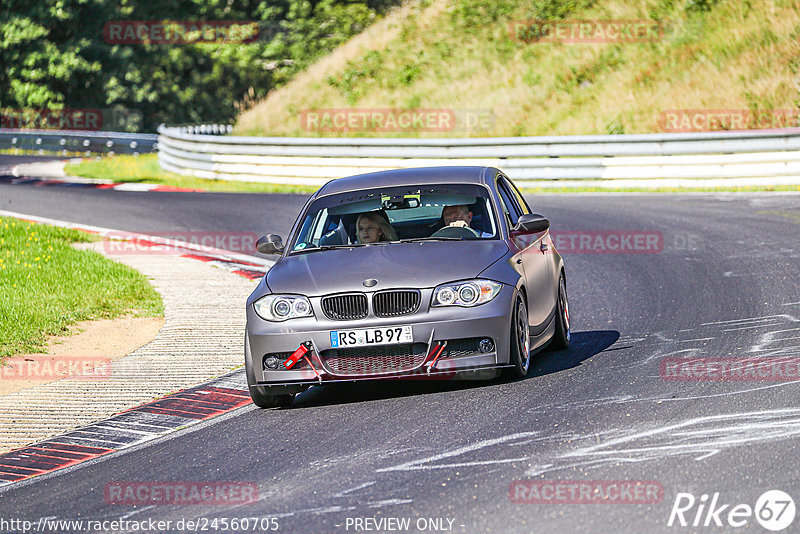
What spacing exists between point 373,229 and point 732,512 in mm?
4598

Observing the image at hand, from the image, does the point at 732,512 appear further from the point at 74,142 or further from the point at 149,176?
the point at 74,142

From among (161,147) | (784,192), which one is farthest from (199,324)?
(161,147)

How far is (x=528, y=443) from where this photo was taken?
6.81 m

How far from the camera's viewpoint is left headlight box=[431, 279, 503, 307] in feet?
26.9

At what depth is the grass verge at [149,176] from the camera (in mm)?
28283

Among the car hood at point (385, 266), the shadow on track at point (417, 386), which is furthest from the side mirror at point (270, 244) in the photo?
the shadow on track at point (417, 386)

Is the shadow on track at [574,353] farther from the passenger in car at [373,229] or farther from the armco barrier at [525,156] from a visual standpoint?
the armco barrier at [525,156]

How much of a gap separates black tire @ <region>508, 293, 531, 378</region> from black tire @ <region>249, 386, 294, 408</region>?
1.58 meters

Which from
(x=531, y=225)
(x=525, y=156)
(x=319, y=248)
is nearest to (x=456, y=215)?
(x=531, y=225)

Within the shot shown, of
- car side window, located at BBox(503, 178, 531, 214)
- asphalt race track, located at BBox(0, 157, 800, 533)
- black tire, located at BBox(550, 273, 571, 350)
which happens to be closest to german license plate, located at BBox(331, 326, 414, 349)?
asphalt race track, located at BBox(0, 157, 800, 533)

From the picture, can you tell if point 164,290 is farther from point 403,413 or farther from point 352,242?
point 403,413

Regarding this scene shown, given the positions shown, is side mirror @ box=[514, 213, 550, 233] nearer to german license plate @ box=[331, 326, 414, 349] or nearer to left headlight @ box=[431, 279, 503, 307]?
left headlight @ box=[431, 279, 503, 307]

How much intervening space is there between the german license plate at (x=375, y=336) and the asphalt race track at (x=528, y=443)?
1.47 ft

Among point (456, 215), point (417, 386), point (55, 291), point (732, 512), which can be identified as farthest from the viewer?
point (55, 291)
